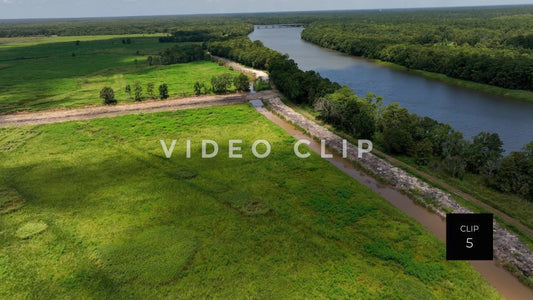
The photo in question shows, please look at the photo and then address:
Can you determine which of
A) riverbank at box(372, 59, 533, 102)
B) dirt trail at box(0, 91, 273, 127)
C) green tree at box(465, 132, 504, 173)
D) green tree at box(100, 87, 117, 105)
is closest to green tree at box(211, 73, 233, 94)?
dirt trail at box(0, 91, 273, 127)

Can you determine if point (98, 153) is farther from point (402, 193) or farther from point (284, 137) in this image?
point (402, 193)

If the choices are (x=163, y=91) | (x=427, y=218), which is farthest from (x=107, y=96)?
(x=427, y=218)

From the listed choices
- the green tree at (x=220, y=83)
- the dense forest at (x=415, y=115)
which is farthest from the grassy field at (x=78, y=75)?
the dense forest at (x=415, y=115)

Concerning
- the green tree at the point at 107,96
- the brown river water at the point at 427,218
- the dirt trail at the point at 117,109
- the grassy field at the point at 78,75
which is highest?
the grassy field at the point at 78,75

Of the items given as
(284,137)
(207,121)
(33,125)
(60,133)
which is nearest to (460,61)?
(284,137)

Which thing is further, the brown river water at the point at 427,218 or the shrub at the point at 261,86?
the shrub at the point at 261,86

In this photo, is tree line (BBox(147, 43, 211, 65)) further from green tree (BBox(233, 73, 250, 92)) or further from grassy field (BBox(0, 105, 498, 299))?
grassy field (BBox(0, 105, 498, 299))

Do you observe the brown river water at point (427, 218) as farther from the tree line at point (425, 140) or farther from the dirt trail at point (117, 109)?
the dirt trail at point (117, 109)
